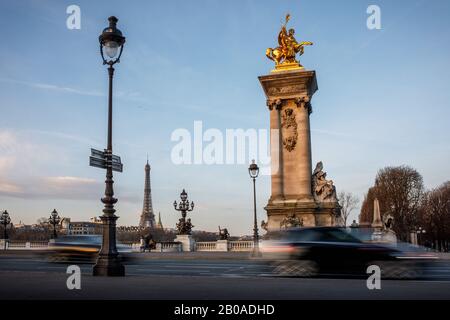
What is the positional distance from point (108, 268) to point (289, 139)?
25055mm

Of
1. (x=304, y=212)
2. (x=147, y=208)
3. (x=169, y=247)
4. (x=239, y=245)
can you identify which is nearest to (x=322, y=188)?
(x=304, y=212)

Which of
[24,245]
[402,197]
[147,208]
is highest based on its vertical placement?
[402,197]

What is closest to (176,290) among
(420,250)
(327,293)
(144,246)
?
(327,293)

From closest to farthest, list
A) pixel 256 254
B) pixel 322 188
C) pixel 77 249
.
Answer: pixel 77 249 → pixel 256 254 → pixel 322 188

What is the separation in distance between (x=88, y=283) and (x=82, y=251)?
10362mm

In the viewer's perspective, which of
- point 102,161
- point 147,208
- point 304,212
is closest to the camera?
point 102,161

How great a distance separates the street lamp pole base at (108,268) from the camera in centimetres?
1314

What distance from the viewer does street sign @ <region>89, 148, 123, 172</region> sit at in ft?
43.6

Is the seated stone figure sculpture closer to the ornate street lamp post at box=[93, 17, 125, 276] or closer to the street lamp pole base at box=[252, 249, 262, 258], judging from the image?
the street lamp pole base at box=[252, 249, 262, 258]

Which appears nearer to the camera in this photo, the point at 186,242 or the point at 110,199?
the point at 110,199

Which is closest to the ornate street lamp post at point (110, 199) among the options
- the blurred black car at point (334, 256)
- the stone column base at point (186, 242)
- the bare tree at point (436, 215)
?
the blurred black car at point (334, 256)

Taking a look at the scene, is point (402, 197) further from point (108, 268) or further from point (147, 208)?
point (147, 208)

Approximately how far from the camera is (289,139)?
120 ft

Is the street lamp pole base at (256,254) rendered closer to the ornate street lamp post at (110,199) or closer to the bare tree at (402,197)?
the ornate street lamp post at (110,199)
